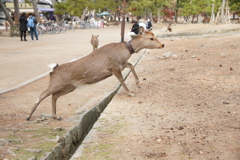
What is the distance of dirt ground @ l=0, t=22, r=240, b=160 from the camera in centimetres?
402

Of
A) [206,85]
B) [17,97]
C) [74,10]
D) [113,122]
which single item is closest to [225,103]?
[206,85]

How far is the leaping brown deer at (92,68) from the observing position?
5.54 meters

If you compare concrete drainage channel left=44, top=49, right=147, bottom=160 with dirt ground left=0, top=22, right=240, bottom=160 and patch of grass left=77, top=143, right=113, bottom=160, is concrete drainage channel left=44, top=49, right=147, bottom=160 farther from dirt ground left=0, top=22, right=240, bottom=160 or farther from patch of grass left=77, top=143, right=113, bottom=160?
patch of grass left=77, top=143, right=113, bottom=160

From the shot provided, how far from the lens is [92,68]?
594 centimetres

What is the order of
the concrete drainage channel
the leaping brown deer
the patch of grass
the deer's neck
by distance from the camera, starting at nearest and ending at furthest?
the patch of grass
the concrete drainage channel
the leaping brown deer
the deer's neck

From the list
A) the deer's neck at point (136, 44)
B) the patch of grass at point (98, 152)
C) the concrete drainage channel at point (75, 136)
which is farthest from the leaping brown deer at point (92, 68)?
the patch of grass at point (98, 152)

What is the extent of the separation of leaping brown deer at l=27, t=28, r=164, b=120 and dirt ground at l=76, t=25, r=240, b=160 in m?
0.63

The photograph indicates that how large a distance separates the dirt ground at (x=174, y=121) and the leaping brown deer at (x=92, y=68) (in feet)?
2.06

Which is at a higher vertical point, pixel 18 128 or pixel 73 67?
pixel 73 67

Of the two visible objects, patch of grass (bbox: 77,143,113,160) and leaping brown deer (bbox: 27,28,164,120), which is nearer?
patch of grass (bbox: 77,143,113,160)

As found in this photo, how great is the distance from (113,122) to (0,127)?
163cm

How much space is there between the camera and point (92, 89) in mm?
8086

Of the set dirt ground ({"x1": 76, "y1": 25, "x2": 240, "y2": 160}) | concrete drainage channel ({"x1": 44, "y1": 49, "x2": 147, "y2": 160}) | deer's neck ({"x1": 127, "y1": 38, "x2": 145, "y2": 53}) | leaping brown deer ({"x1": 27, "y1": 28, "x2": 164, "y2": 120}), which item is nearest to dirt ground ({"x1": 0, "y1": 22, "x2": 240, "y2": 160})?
dirt ground ({"x1": 76, "y1": 25, "x2": 240, "y2": 160})

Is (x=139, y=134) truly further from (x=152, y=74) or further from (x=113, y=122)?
(x=152, y=74)
